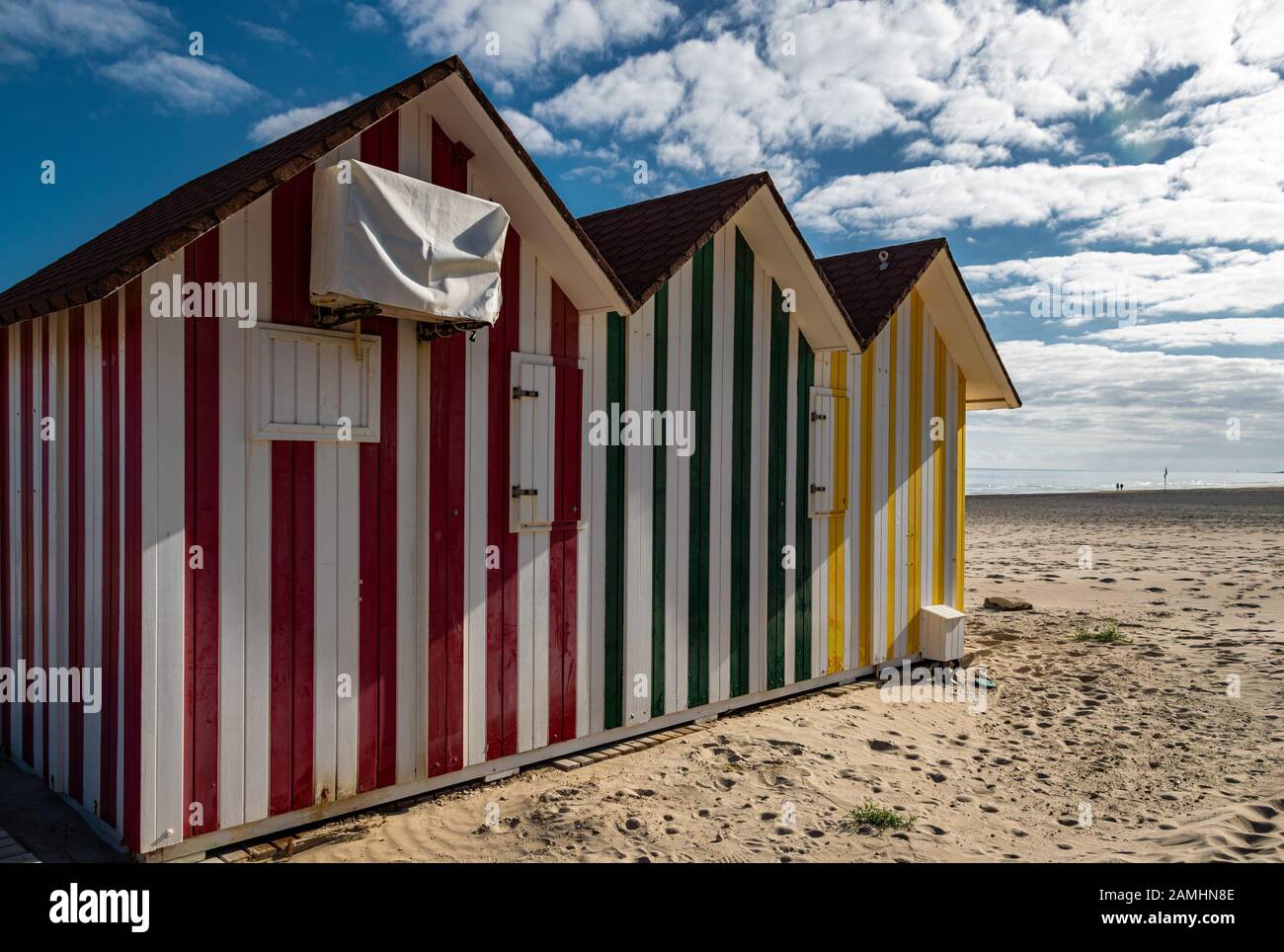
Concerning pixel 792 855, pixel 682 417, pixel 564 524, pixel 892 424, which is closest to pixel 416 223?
pixel 564 524

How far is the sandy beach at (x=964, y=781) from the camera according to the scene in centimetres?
502

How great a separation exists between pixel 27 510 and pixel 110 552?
1.66 metres

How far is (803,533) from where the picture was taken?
27.1 feet

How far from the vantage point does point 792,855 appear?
16.1 feet

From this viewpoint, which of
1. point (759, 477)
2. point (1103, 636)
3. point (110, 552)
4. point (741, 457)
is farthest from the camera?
point (1103, 636)

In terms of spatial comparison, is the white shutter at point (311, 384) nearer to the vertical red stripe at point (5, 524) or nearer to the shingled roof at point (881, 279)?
the vertical red stripe at point (5, 524)

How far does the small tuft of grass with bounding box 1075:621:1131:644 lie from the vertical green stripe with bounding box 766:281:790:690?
4871 mm

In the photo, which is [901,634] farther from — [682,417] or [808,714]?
[682,417]

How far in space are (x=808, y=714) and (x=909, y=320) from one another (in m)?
4.36

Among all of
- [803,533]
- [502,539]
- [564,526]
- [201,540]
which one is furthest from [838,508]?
[201,540]

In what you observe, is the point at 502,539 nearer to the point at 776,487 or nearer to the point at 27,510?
the point at 776,487

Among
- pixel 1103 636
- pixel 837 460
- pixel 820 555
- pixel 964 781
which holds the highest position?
pixel 837 460

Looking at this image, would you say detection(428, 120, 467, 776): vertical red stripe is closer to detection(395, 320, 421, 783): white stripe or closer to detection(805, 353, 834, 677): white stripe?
detection(395, 320, 421, 783): white stripe

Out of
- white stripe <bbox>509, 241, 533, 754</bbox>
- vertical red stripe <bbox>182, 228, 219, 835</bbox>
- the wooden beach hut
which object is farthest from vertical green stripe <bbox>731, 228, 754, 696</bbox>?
vertical red stripe <bbox>182, 228, 219, 835</bbox>
